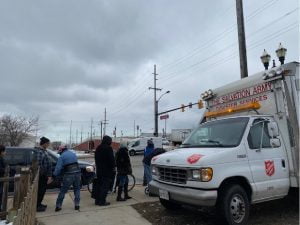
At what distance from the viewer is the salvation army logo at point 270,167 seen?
6.46m

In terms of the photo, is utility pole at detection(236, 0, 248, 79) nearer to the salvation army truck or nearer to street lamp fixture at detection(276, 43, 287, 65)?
street lamp fixture at detection(276, 43, 287, 65)

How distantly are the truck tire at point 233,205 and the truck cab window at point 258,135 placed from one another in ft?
3.17

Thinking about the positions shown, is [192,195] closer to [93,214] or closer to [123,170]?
[93,214]

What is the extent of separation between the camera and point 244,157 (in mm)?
6195

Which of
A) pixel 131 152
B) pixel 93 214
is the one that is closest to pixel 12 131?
pixel 131 152

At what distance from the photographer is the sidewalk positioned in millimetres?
6809

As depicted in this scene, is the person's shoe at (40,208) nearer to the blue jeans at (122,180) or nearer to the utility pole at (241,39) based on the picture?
the blue jeans at (122,180)

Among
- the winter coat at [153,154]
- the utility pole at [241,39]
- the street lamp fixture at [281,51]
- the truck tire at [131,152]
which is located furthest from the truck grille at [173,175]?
the truck tire at [131,152]

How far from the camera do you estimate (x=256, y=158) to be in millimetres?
6367

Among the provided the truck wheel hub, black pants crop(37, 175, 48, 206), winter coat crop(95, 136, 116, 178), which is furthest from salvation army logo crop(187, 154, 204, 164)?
black pants crop(37, 175, 48, 206)

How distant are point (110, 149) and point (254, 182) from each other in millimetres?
3979

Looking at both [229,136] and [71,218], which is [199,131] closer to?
[229,136]

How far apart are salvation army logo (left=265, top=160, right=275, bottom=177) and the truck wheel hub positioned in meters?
0.88

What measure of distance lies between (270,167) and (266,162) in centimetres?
14
